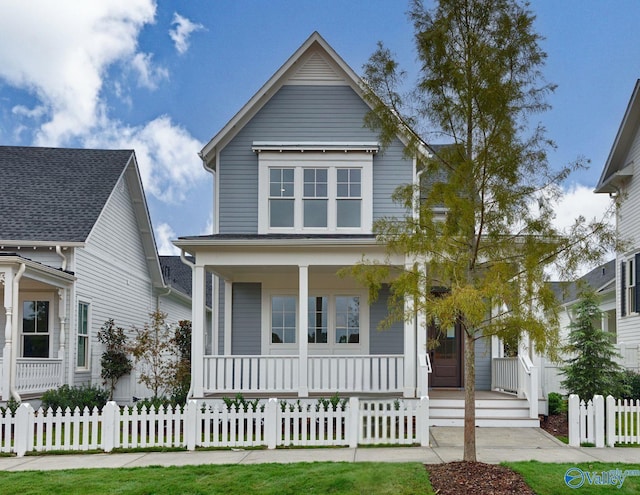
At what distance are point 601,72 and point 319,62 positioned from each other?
718cm

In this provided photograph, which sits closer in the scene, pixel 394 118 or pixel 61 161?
pixel 394 118

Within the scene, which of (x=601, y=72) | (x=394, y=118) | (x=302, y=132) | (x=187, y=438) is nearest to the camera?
(x=394, y=118)

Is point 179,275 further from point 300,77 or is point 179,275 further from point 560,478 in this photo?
point 560,478

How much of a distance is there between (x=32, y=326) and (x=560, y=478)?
1303 cm

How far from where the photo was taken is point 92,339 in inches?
731

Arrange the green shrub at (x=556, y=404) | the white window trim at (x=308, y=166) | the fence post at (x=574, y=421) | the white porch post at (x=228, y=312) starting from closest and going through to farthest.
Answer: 1. the fence post at (x=574, y=421)
2. the green shrub at (x=556, y=404)
3. the white porch post at (x=228, y=312)
4. the white window trim at (x=308, y=166)

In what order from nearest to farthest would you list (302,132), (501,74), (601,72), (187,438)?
1. (501,74)
2. (187,438)
3. (302,132)
4. (601,72)

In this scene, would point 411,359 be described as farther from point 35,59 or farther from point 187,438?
point 35,59

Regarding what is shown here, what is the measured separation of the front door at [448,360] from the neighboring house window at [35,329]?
9293mm

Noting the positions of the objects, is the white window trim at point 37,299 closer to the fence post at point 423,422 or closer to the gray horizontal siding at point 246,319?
the gray horizontal siding at point 246,319

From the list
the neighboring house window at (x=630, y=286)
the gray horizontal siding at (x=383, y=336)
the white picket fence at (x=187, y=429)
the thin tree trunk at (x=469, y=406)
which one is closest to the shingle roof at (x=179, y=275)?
the gray horizontal siding at (x=383, y=336)

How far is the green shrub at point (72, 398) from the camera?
48.6 ft

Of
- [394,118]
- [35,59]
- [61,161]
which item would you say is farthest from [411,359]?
[35,59]

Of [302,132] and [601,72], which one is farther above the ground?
[601,72]
